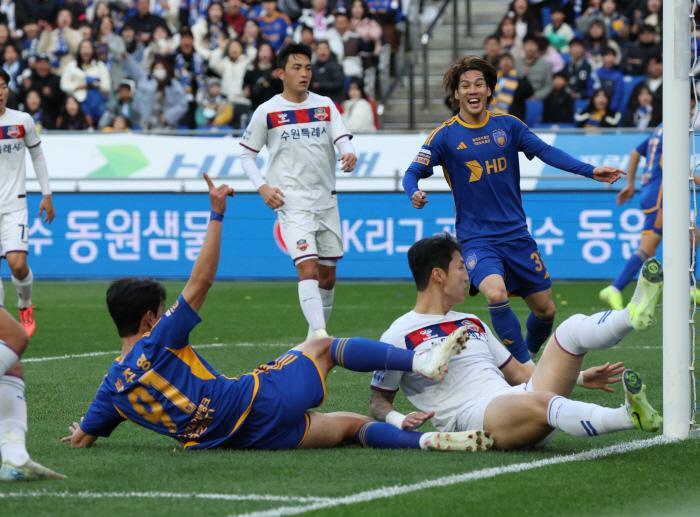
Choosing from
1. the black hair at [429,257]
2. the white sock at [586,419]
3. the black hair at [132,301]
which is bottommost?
the white sock at [586,419]

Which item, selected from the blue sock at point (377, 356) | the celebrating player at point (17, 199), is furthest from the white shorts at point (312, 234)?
the blue sock at point (377, 356)

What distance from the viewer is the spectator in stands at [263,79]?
57.4 feet

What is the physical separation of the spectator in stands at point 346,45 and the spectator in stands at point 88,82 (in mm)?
4237

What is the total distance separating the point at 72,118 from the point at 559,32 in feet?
28.4

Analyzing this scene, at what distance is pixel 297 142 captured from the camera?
8195 mm

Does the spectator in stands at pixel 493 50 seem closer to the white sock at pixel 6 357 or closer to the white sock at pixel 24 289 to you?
the white sock at pixel 24 289

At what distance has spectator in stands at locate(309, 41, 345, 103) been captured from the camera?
1711 cm

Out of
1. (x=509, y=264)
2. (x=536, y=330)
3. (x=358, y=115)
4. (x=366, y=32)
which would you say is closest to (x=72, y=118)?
(x=358, y=115)

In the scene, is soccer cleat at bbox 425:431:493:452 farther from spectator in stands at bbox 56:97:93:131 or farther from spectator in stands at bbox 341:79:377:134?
spectator in stands at bbox 56:97:93:131

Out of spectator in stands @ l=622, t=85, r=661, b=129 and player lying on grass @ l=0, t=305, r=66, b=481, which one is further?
spectator in stands @ l=622, t=85, r=661, b=129

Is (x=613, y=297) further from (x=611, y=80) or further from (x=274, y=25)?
(x=274, y=25)

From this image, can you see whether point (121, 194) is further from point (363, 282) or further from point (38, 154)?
point (38, 154)

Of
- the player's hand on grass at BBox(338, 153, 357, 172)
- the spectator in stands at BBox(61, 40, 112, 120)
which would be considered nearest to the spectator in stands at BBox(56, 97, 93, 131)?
the spectator in stands at BBox(61, 40, 112, 120)

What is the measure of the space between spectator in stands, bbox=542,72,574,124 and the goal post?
1158cm
